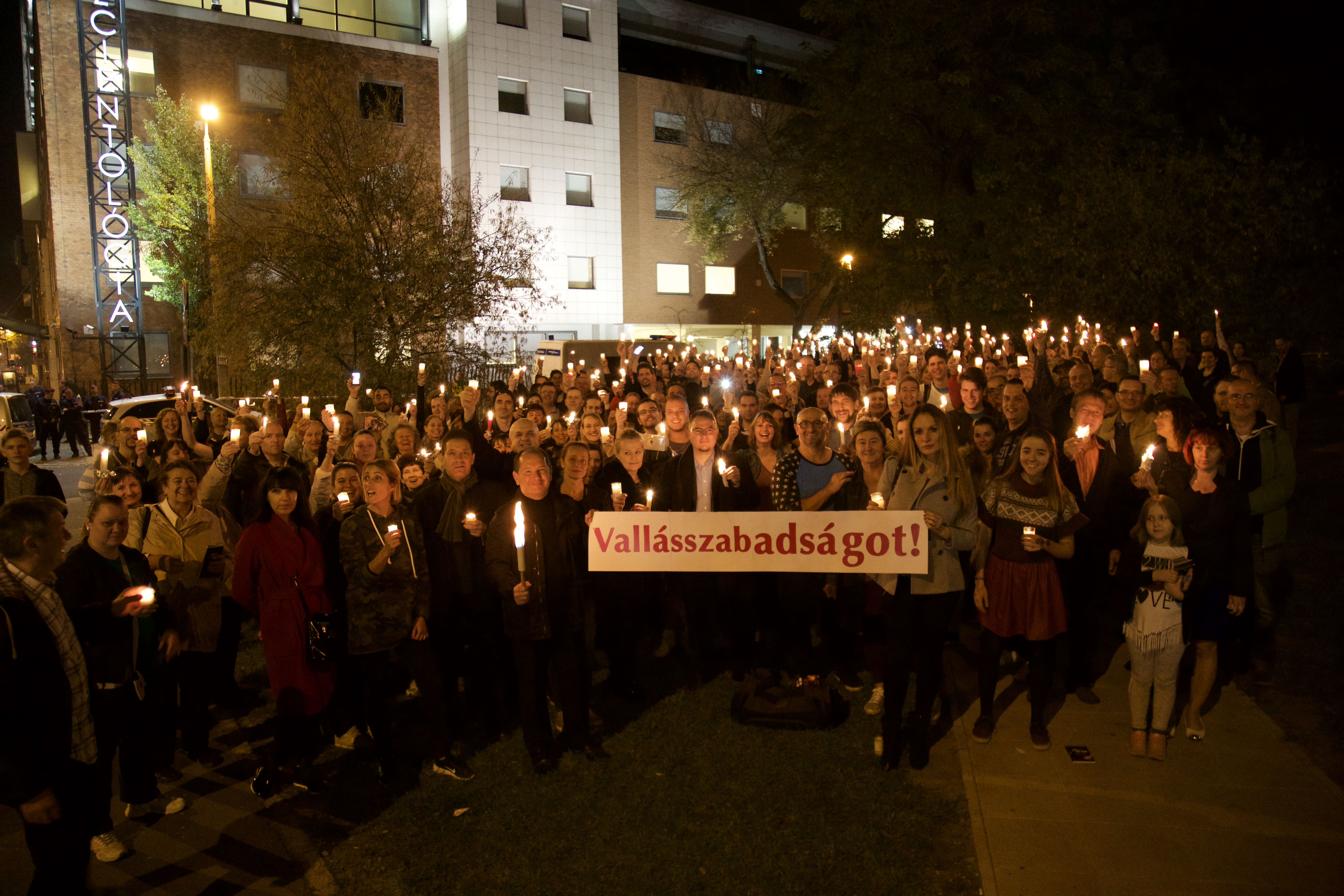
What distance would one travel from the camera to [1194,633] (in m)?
5.52

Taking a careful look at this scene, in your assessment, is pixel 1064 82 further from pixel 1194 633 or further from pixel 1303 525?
pixel 1194 633

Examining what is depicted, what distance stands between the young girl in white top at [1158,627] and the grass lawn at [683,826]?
117 cm

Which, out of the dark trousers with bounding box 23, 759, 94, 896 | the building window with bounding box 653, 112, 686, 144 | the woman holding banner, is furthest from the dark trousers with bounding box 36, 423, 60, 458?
the building window with bounding box 653, 112, 686, 144

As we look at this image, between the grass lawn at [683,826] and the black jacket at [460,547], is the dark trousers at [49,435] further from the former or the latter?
the grass lawn at [683,826]

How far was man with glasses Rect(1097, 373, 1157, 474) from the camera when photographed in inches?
269

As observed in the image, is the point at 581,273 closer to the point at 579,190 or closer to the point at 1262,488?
the point at 579,190

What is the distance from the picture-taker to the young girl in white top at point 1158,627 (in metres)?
5.32

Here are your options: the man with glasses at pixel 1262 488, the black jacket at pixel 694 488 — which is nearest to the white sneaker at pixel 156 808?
the black jacket at pixel 694 488

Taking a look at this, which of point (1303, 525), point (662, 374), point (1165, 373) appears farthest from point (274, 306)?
point (1303, 525)

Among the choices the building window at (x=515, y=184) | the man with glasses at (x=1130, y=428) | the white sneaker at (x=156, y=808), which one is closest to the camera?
the white sneaker at (x=156, y=808)

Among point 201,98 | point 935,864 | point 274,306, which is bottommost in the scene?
point 935,864

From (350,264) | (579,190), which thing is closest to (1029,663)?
(350,264)

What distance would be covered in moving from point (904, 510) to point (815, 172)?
26148 millimetres

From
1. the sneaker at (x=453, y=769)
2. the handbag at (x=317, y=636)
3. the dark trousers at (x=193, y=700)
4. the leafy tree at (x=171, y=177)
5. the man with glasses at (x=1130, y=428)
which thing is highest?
the leafy tree at (x=171, y=177)
